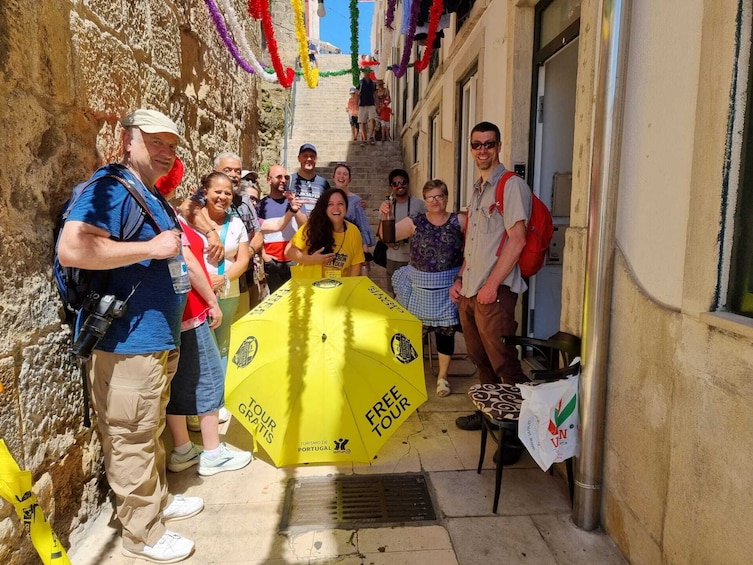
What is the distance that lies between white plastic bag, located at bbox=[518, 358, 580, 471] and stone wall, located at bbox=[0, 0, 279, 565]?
207 centimetres

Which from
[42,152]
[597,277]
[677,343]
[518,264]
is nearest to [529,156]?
[518,264]

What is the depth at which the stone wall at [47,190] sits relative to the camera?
1.86 metres

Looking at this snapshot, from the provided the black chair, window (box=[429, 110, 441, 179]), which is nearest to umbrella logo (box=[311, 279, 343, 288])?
the black chair

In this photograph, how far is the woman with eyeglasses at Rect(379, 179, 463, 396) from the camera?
12.0 feet

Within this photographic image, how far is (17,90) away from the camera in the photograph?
6.29 ft

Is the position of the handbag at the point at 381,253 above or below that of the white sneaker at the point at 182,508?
above

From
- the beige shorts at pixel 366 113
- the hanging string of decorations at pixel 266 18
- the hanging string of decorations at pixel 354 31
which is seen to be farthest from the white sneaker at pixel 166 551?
the beige shorts at pixel 366 113

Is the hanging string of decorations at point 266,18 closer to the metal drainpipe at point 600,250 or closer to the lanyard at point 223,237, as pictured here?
the lanyard at point 223,237

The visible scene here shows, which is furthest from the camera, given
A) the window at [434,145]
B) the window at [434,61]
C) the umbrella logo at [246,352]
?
the window at [434,145]

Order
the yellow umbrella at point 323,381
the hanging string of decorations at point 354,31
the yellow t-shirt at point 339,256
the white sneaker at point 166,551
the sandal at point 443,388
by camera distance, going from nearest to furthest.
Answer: the white sneaker at point 166,551 → the yellow umbrella at point 323,381 → the yellow t-shirt at point 339,256 → the sandal at point 443,388 → the hanging string of decorations at point 354,31

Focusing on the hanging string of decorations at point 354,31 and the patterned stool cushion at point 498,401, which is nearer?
the patterned stool cushion at point 498,401

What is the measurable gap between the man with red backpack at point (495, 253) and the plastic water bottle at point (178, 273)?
1.68m

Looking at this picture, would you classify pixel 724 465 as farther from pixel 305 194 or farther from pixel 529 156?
pixel 305 194

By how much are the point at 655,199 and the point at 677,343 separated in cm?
56
